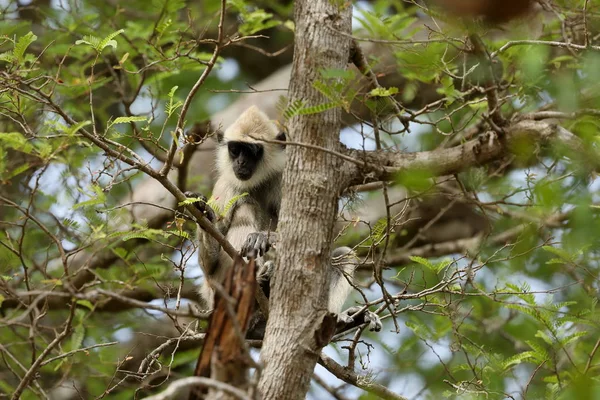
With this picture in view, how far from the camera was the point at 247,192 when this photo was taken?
768 centimetres

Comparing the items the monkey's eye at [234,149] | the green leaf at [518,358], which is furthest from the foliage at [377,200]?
the monkey's eye at [234,149]

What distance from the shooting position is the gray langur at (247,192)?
23.8 feet

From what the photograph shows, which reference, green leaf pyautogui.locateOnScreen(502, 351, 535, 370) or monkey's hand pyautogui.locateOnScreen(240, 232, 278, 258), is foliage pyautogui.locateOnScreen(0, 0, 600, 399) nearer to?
green leaf pyautogui.locateOnScreen(502, 351, 535, 370)

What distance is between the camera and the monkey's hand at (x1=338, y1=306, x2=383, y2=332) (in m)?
6.30

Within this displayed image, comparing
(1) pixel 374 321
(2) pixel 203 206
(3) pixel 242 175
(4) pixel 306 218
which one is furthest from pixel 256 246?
(3) pixel 242 175

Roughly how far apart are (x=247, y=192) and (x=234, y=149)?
2.61 ft

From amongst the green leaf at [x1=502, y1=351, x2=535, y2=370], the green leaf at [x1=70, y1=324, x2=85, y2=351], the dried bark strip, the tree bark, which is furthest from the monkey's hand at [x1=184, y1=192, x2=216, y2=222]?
the green leaf at [x1=502, y1=351, x2=535, y2=370]

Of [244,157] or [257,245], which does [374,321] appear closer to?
[257,245]

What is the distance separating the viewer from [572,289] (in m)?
6.15

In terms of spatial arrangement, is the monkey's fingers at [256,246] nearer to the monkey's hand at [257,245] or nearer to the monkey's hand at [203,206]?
the monkey's hand at [257,245]

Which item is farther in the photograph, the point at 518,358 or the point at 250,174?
the point at 250,174

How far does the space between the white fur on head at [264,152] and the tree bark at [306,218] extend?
263cm

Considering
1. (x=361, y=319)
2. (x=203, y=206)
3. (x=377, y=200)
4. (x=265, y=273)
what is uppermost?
(x=377, y=200)

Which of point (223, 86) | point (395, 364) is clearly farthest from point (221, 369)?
point (223, 86)
